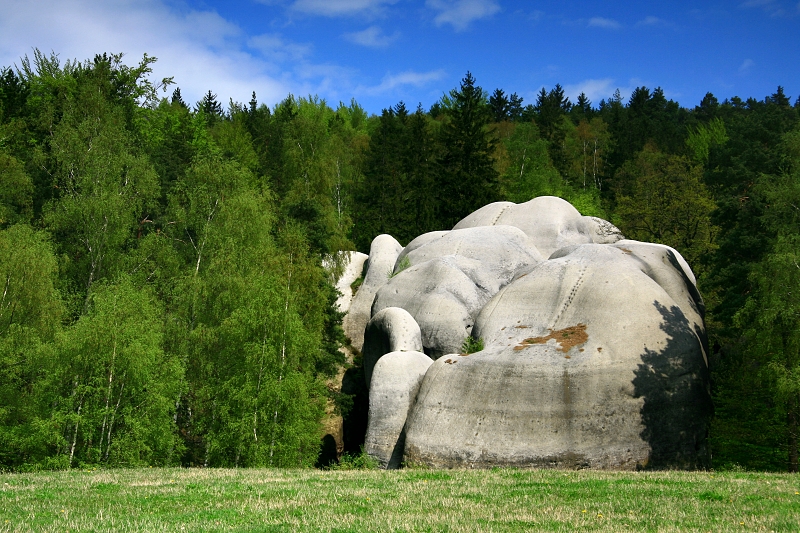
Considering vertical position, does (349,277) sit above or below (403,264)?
below

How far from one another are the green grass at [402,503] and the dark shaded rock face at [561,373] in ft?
17.6

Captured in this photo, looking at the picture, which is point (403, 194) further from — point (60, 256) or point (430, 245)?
point (60, 256)

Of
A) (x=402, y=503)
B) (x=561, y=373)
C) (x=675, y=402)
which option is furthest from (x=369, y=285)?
(x=402, y=503)

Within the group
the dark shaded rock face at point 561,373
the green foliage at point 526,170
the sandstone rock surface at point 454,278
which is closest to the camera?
the dark shaded rock face at point 561,373

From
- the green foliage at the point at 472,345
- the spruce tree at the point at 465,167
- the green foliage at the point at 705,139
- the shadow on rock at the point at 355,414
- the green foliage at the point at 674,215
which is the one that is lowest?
the shadow on rock at the point at 355,414

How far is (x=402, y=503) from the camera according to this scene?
1058cm

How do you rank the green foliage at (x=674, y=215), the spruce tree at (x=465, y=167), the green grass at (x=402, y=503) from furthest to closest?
the spruce tree at (x=465, y=167) → the green foliage at (x=674, y=215) → the green grass at (x=402, y=503)

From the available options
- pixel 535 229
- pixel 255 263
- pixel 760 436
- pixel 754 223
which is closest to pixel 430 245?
pixel 535 229

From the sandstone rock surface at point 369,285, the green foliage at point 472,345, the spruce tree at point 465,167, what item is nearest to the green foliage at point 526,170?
the spruce tree at point 465,167

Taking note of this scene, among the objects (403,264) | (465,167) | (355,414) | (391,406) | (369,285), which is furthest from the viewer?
(465,167)

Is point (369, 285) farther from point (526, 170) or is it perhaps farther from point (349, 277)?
point (526, 170)

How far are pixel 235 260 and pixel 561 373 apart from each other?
14.8 m

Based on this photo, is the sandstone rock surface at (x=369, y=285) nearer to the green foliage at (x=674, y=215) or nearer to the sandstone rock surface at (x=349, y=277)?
the sandstone rock surface at (x=349, y=277)

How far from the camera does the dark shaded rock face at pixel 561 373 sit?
20375 mm
